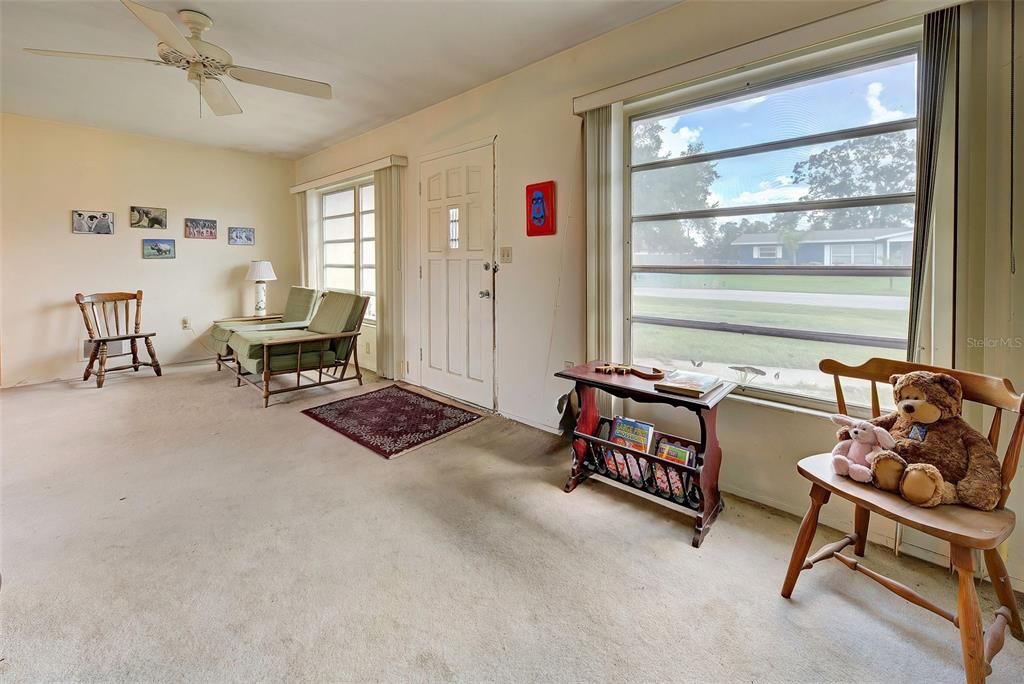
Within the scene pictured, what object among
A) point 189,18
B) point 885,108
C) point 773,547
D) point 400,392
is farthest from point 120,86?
point 773,547

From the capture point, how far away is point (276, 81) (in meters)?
2.64

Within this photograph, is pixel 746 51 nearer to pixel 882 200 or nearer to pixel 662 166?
pixel 662 166

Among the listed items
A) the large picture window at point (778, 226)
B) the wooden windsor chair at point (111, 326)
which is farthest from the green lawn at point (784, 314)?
the wooden windsor chair at point (111, 326)

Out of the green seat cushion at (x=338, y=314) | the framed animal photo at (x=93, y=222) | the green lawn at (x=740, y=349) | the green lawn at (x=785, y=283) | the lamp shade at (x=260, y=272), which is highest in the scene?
the framed animal photo at (x=93, y=222)

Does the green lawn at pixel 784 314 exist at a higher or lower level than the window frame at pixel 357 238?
lower

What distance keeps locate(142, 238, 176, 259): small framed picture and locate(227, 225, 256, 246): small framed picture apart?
1.92ft

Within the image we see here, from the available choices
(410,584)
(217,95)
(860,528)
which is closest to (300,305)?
(217,95)

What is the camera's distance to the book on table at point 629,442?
85.0 inches

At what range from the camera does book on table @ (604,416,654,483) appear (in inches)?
85.0

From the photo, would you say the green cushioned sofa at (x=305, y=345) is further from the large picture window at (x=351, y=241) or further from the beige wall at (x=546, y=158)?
the beige wall at (x=546, y=158)

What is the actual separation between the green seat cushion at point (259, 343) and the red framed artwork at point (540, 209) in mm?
2175

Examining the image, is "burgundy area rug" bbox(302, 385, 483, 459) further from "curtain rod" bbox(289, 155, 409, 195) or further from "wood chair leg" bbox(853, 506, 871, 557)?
"wood chair leg" bbox(853, 506, 871, 557)

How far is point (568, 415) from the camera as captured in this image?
8.90 ft

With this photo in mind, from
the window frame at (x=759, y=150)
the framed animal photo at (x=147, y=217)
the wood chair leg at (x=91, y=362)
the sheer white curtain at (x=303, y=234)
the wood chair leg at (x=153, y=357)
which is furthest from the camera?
the sheer white curtain at (x=303, y=234)
